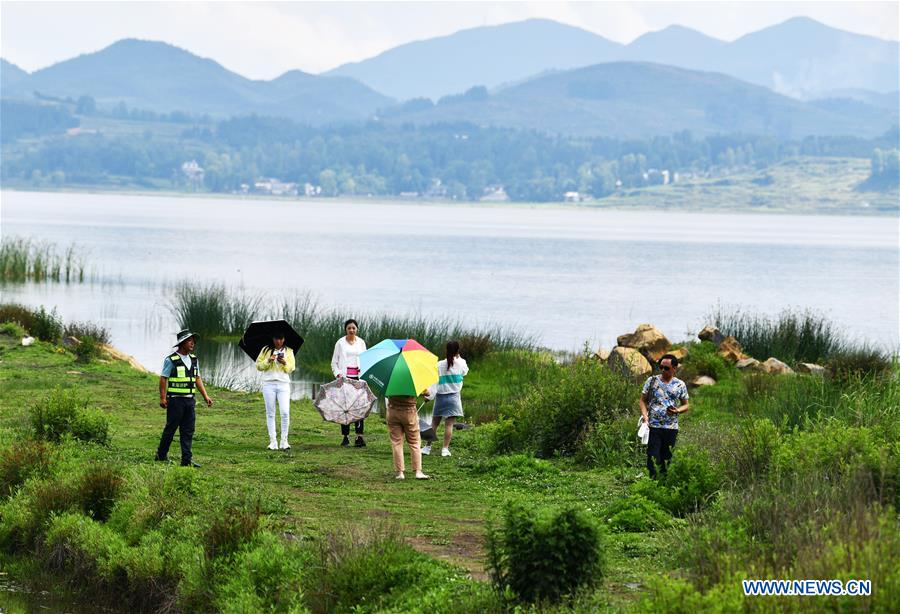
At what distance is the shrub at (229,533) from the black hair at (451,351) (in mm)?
5141

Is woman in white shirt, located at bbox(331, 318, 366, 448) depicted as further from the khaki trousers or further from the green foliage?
the green foliage

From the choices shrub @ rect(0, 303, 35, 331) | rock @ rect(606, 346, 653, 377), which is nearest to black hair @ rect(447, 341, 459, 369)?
rock @ rect(606, 346, 653, 377)

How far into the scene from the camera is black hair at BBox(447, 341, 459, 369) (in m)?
16.9

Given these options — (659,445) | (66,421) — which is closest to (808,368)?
(659,445)

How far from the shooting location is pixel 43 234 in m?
101

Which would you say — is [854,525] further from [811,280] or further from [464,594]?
[811,280]

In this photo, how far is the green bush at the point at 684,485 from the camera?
13.3 meters

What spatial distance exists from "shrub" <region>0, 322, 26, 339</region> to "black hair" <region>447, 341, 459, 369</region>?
16495 mm

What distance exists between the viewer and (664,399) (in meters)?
14.2

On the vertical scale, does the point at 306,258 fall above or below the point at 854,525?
below

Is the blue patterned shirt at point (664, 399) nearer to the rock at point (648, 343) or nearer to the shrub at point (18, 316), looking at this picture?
the rock at point (648, 343)

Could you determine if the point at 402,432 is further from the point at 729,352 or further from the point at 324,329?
the point at 324,329

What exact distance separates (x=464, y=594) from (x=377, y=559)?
986 mm

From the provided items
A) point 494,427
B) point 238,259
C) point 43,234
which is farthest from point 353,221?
point 494,427
